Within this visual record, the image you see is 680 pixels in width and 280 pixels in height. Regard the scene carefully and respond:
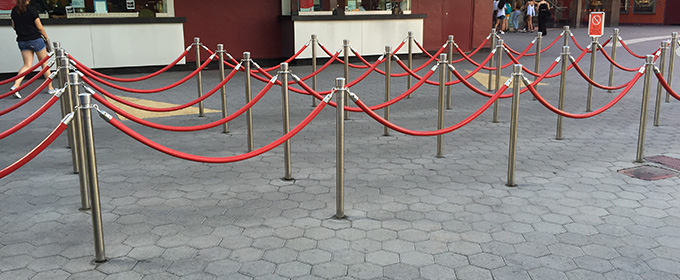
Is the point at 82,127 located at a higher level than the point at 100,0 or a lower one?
lower

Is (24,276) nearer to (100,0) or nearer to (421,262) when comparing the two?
(421,262)

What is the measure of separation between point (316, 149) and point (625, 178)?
10.5 ft

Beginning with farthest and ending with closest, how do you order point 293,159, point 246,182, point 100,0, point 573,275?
point 100,0
point 293,159
point 246,182
point 573,275

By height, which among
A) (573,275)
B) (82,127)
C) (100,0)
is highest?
(100,0)

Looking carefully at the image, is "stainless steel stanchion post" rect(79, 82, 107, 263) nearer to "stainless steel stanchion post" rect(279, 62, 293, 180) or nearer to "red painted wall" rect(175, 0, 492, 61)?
"stainless steel stanchion post" rect(279, 62, 293, 180)

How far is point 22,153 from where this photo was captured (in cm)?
671

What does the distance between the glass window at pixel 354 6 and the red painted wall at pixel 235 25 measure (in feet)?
2.98

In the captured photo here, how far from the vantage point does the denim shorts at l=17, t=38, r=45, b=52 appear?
10.2 m

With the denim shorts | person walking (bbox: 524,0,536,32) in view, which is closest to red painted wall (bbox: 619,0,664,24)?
person walking (bbox: 524,0,536,32)

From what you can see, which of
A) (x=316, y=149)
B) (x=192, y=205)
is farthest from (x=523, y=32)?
(x=192, y=205)

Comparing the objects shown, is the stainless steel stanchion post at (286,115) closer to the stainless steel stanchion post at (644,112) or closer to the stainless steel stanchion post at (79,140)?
the stainless steel stanchion post at (79,140)

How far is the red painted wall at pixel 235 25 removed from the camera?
14.3 metres

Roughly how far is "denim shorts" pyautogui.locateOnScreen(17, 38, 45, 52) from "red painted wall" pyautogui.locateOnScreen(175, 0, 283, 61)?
13.8 feet

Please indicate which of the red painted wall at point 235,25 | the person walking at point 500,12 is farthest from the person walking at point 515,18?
the red painted wall at point 235,25
